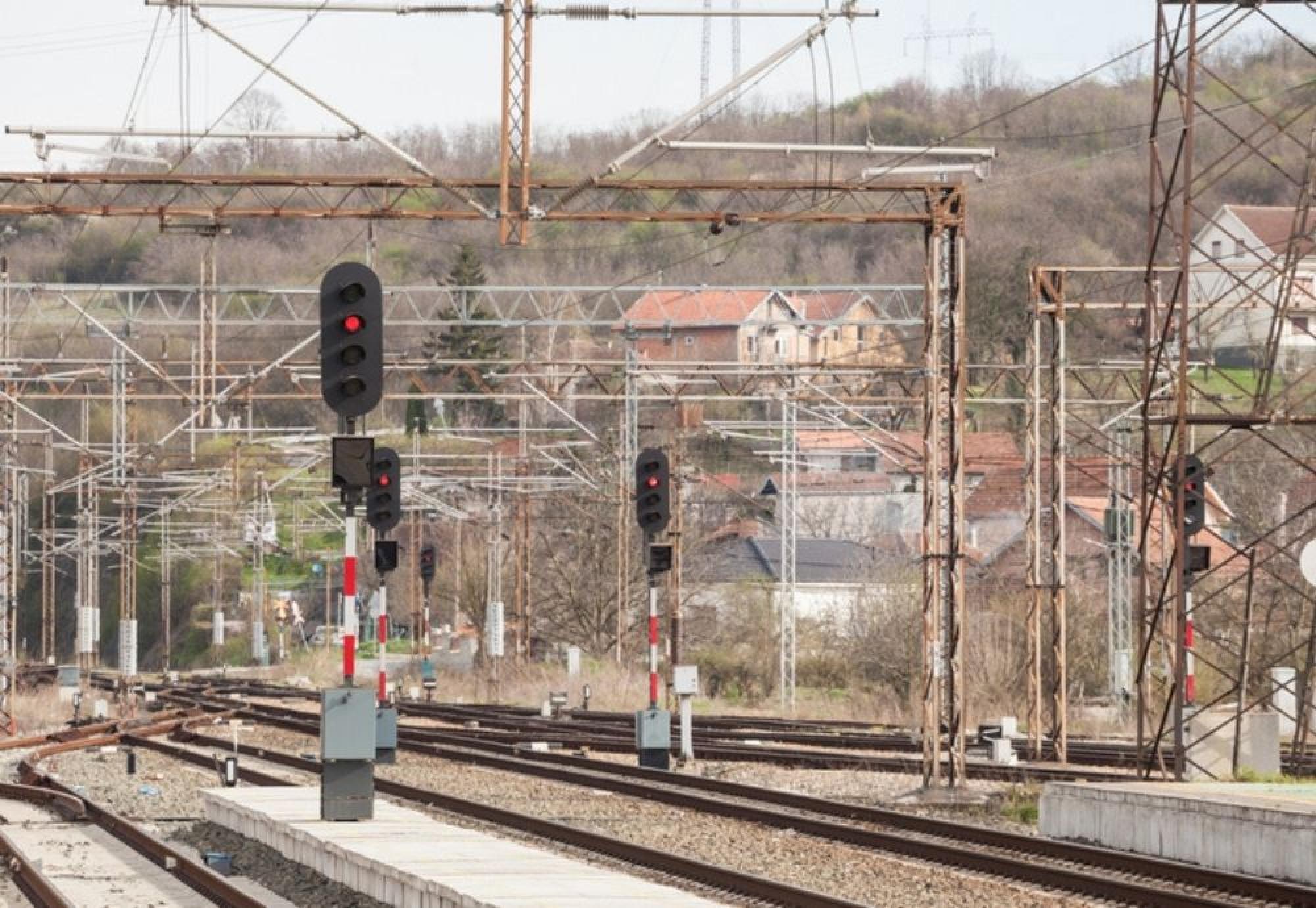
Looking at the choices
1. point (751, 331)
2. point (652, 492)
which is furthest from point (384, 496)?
point (751, 331)

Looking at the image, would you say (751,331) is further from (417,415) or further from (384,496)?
(384,496)

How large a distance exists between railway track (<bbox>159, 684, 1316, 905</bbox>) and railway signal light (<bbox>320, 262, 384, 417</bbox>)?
5.82 metres

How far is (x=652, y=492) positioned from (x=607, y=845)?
11.9 m

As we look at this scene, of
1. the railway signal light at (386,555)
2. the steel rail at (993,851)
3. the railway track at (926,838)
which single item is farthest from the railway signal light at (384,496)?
the steel rail at (993,851)

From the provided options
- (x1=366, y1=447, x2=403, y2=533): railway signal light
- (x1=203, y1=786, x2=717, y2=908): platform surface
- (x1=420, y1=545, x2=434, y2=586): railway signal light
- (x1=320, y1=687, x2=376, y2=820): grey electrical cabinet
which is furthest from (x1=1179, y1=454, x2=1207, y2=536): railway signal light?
(x1=420, y1=545, x2=434, y2=586): railway signal light

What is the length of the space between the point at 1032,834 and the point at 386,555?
1794 cm

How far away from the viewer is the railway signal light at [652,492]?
3200 centimetres

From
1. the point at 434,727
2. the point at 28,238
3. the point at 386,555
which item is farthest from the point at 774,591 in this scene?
the point at 28,238

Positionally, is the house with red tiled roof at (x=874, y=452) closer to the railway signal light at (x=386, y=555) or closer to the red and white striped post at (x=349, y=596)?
the railway signal light at (x=386, y=555)

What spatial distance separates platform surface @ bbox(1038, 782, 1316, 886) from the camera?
1778 centimetres

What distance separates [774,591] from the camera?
227 feet

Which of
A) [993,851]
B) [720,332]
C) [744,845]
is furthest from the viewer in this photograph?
[720,332]

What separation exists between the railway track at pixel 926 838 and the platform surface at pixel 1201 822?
0.46m

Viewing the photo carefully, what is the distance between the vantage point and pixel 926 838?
22.4 metres
